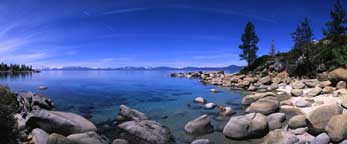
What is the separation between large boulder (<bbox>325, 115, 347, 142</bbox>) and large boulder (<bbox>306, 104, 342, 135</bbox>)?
1.90 ft

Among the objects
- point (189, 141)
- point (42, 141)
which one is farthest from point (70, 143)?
point (189, 141)

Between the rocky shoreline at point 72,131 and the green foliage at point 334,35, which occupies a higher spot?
the green foliage at point 334,35

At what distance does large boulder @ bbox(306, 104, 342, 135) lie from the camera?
10215 millimetres

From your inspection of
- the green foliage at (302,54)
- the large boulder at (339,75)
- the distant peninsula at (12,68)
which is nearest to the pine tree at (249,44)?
the green foliage at (302,54)

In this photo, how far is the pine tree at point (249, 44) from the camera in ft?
195

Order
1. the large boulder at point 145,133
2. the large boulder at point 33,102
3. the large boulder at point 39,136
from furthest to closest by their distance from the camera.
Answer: the large boulder at point 33,102 → the large boulder at point 145,133 → the large boulder at point 39,136

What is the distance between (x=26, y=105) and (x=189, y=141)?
12881mm

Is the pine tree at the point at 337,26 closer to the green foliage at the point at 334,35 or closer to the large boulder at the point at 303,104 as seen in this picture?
the green foliage at the point at 334,35

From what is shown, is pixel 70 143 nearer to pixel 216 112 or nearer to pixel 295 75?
pixel 216 112

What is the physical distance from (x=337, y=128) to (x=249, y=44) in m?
52.8

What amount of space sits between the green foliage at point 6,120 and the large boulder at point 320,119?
12.1 meters

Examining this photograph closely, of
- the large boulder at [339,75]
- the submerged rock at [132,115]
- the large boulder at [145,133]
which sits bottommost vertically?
the large boulder at [145,133]

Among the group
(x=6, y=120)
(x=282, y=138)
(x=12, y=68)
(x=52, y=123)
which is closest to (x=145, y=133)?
(x=52, y=123)

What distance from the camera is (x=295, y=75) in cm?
3819
